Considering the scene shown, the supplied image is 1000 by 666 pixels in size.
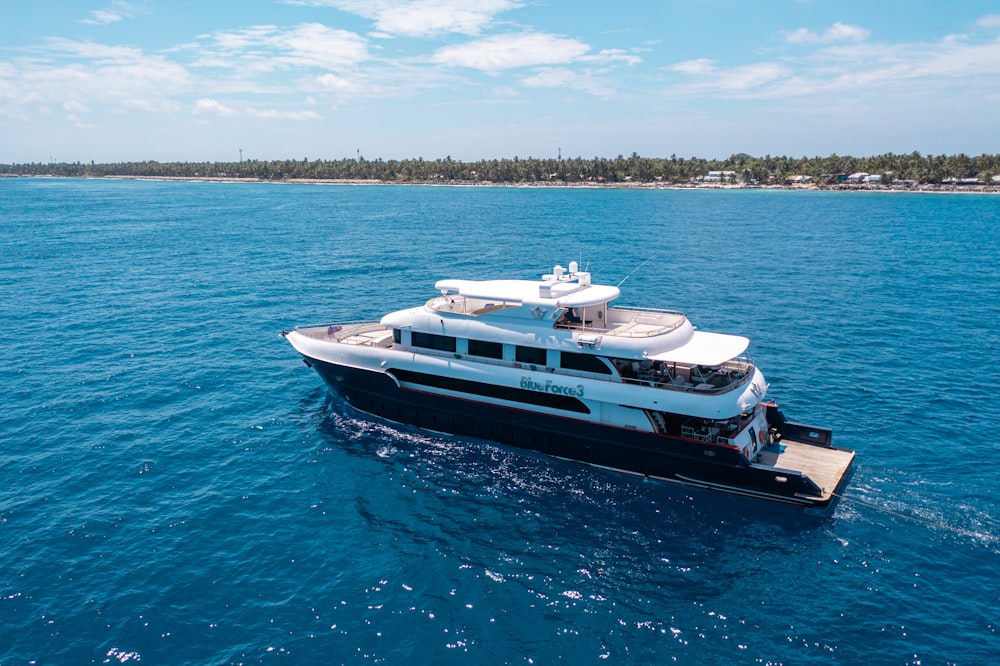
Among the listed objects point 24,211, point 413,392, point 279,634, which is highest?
point 24,211

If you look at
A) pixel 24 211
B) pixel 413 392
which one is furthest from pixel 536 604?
pixel 24 211

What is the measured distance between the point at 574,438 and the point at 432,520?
26.1 feet

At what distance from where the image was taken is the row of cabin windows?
96.6ft

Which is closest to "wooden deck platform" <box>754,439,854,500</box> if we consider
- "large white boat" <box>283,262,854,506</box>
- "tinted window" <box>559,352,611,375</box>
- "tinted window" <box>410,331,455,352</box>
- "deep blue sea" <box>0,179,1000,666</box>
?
"large white boat" <box>283,262,854,506</box>

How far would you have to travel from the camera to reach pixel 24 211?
466 feet

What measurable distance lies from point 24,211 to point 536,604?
167459 mm

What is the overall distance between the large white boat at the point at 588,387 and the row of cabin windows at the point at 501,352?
0.17 feet

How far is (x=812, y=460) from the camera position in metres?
28.1

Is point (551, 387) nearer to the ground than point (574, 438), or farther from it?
farther from it

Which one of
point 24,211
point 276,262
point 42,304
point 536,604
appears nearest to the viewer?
point 536,604

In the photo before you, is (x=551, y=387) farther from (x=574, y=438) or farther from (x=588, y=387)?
(x=574, y=438)

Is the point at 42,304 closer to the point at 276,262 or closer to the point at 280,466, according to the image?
the point at 276,262

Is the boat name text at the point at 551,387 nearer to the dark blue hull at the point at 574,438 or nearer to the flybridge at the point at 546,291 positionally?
the dark blue hull at the point at 574,438

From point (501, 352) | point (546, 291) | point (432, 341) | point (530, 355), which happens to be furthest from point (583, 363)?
point (432, 341)
